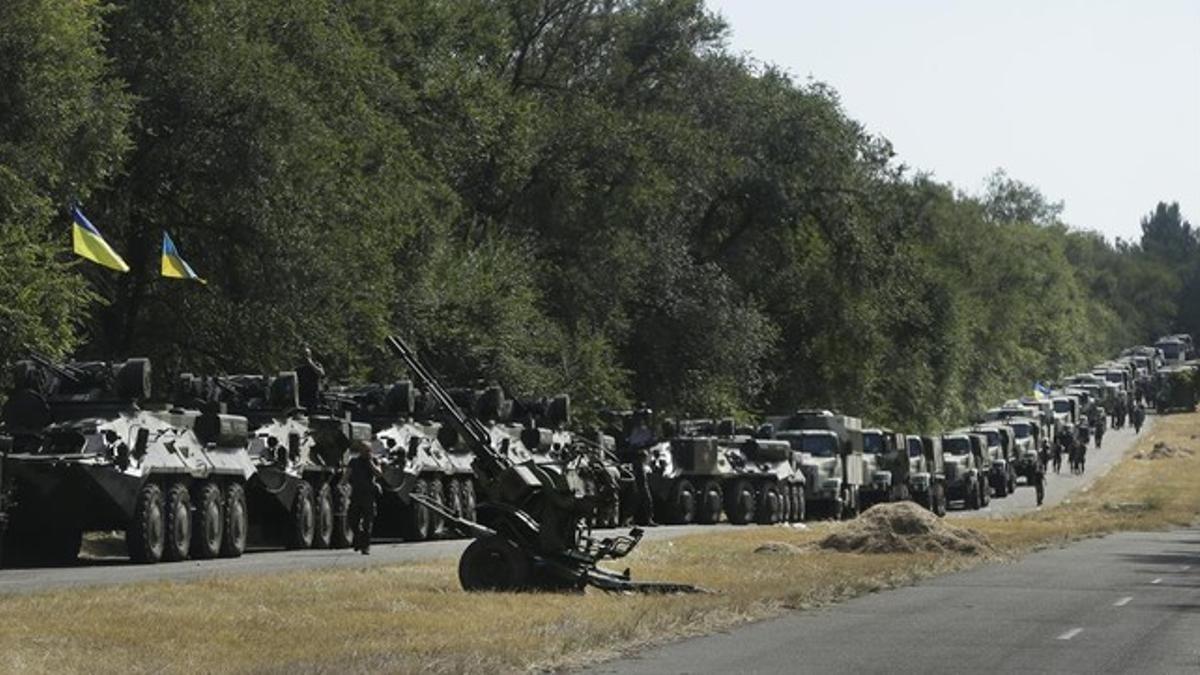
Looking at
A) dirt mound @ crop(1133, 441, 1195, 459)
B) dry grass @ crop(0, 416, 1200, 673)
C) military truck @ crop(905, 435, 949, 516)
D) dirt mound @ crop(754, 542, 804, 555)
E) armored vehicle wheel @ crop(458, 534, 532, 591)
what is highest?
dirt mound @ crop(1133, 441, 1195, 459)

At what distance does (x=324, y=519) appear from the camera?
38281 millimetres

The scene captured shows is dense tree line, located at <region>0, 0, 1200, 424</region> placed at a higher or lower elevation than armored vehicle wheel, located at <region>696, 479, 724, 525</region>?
higher

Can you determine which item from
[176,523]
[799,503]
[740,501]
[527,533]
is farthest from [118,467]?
[799,503]

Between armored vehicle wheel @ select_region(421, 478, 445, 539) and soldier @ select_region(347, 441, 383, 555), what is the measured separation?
565 centimetres

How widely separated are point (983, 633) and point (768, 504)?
33.8 m

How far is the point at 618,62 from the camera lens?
78125 mm

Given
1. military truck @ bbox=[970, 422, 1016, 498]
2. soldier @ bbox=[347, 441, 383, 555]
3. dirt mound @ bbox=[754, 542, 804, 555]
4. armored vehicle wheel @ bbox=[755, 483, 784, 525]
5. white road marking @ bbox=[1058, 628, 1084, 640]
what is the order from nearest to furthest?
white road marking @ bbox=[1058, 628, 1084, 640] → soldier @ bbox=[347, 441, 383, 555] → dirt mound @ bbox=[754, 542, 804, 555] → armored vehicle wheel @ bbox=[755, 483, 784, 525] → military truck @ bbox=[970, 422, 1016, 498]

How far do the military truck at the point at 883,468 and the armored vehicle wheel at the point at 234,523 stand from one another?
111 ft

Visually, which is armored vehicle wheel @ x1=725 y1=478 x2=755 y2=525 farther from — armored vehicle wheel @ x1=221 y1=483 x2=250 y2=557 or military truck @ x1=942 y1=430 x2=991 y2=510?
armored vehicle wheel @ x1=221 y1=483 x2=250 y2=557

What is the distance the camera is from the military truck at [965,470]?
245 feet

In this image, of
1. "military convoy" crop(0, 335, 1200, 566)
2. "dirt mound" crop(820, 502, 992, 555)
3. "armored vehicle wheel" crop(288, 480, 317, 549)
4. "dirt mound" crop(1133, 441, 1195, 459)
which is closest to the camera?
"military convoy" crop(0, 335, 1200, 566)

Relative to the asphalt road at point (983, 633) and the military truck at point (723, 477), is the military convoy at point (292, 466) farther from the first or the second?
the asphalt road at point (983, 633)

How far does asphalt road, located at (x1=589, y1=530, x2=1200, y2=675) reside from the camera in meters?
20.0

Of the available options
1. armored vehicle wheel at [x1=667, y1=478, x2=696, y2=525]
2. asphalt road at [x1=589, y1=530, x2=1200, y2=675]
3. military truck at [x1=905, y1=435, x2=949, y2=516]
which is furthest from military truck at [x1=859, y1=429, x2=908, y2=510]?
asphalt road at [x1=589, y1=530, x2=1200, y2=675]
